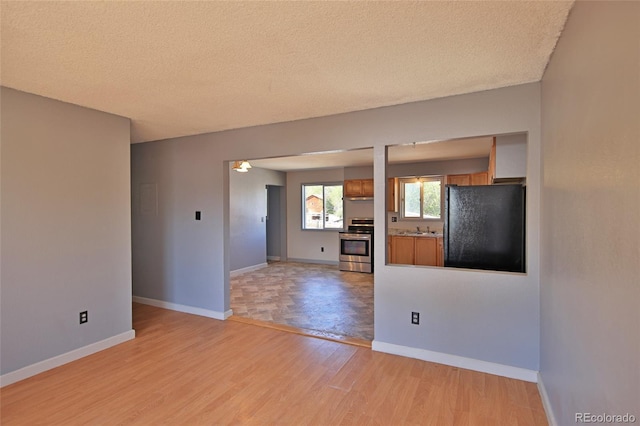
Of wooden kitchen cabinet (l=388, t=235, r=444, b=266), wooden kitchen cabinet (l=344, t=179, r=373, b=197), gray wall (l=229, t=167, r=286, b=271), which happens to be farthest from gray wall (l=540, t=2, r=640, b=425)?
gray wall (l=229, t=167, r=286, b=271)

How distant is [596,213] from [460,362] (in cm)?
206

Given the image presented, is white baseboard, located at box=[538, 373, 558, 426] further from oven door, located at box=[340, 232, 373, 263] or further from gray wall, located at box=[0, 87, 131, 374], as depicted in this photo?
oven door, located at box=[340, 232, 373, 263]

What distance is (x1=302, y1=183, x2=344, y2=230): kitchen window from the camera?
326 inches

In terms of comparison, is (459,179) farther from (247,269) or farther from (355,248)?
(247,269)

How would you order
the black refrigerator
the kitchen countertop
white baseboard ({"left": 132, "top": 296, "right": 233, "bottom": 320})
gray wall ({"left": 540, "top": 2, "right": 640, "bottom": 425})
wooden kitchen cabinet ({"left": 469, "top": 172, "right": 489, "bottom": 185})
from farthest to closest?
1. the kitchen countertop
2. wooden kitchen cabinet ({"left": 469, "top": 172, "right": 489, "bottom": 185})
3. white baseboard ({"left": 132, "top": 296, "right": 233, "bottom": 320})
4. the black refrigerator
5. gray wall ({"left": 540, "top": 2, "right": 640, "bottom": 425})

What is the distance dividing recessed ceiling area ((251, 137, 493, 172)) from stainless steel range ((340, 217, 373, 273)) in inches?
59.5

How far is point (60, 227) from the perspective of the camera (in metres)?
2.99

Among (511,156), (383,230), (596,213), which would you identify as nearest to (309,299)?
(383,230)

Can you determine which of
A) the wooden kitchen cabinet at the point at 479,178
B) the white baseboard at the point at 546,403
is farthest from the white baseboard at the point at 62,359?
the wooden kitchen cabinet at the point at 479,178

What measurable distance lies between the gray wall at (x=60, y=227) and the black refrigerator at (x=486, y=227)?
3.42 m

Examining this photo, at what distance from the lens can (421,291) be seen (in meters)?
3.06

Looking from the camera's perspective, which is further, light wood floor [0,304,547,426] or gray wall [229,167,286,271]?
gray wall [229,167,286,271]

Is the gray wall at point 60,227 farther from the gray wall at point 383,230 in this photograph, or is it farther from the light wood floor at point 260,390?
the gray wall at point 383,230

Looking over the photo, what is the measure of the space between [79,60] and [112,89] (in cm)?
55
